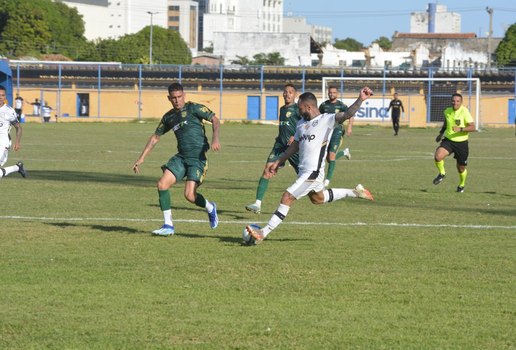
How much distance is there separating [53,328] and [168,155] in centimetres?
2498

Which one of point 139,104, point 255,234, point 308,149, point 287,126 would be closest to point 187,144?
point 308,149

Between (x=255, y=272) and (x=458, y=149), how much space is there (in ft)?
35.9

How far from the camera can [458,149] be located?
20.3 meters

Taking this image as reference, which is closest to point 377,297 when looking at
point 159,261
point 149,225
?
point 159,261

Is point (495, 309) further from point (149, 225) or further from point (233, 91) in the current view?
point (233, 91)

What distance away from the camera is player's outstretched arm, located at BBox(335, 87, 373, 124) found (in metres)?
11.3

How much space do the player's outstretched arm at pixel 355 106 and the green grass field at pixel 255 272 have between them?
150 cm

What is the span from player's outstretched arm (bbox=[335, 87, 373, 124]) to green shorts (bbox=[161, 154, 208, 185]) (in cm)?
210

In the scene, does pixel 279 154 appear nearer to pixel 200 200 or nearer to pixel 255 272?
pixel 200 200

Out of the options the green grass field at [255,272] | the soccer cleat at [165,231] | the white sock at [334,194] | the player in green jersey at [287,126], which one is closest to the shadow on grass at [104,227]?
the green grass field at [255,272]

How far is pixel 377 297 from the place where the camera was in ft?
29.5

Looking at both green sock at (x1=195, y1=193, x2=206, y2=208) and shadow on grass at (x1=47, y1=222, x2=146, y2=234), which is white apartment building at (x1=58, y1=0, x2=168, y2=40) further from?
green sock at (x1=195, y1=193, x2=206, y2=208)

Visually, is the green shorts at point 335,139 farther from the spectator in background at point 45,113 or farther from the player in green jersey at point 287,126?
the spectator in background at point 45,113

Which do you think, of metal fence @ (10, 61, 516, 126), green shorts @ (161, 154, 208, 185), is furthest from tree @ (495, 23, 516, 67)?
green shorts @ (161, 154, 208, 185)
